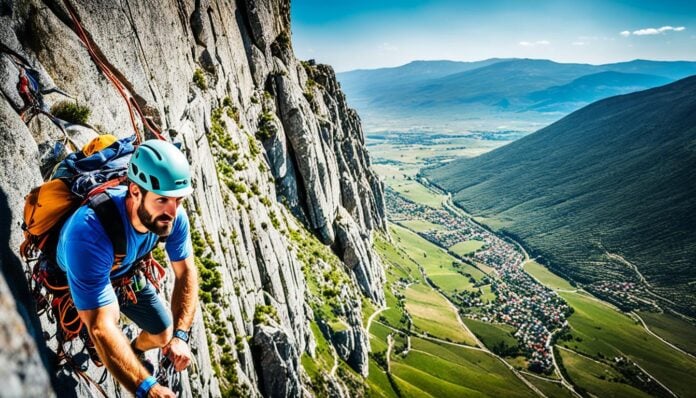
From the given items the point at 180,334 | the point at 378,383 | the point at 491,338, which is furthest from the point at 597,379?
the point at 180,334

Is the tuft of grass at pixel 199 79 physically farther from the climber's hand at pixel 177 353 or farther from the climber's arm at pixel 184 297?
the climber's hand at pixel 177 353

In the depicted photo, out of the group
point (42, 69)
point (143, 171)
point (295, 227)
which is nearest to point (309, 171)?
point (295, 227)

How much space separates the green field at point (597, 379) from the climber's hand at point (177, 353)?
22064cm

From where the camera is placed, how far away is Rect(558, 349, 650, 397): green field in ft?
588

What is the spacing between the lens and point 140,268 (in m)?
9.01

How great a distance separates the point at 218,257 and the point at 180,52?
53.5 feet

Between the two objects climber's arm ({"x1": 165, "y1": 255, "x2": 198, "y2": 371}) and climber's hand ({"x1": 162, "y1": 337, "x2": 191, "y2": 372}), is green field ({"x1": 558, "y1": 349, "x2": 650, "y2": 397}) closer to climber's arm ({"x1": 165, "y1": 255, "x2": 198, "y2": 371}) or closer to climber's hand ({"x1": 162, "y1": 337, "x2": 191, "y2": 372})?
climber's hand ({"x1": 162, "y1": 337, "x2": 191, "y2": 372})

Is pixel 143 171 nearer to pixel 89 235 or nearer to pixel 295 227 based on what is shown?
pixel 89 235

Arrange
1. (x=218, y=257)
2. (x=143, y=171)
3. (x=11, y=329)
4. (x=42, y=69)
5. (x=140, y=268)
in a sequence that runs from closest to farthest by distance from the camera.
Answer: (x=11, y=329), (x=143, y=171), (x=140, y=268), (x=42, y=69), (x=218, y=257)

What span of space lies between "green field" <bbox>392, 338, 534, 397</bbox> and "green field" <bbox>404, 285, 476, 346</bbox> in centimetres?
747

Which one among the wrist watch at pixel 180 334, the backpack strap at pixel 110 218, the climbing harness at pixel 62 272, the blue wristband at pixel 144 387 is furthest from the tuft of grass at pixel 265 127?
the blue wristband at pixel 144 387

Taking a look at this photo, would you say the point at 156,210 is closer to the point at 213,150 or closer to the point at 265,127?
the point at 213,150

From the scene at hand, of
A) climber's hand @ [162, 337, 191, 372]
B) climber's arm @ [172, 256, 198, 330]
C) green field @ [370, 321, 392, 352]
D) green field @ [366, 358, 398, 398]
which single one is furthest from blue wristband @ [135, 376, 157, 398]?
green field @ [370, 321, 392, 352]

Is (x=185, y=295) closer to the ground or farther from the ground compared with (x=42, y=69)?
closer to the ground
